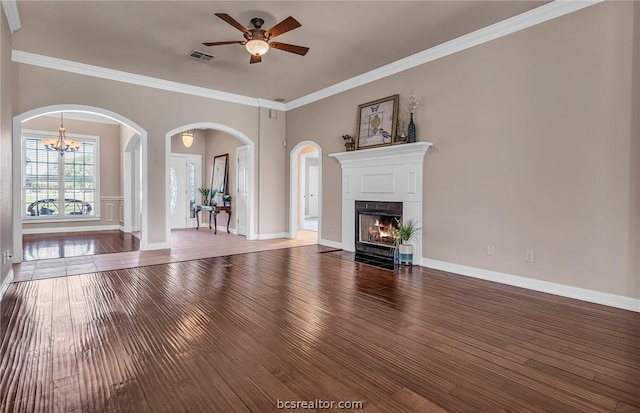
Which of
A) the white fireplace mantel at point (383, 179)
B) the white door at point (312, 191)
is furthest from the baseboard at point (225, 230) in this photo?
the white door at point (312, 191)

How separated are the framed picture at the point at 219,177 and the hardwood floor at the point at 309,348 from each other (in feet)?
18.5

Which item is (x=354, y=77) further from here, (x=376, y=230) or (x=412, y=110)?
(x=376, y=230)

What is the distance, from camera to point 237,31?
434 centimetres

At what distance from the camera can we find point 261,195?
771cm

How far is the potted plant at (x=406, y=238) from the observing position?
5098 mm

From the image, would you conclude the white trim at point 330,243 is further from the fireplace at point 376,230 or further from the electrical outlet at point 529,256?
the electrical outlet at point 529,256

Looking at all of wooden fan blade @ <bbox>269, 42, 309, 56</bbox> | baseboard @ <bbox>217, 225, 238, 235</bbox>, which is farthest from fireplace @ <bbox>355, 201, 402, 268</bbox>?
baseboard @ <bbox>217, 225, 238, 235</bbox>

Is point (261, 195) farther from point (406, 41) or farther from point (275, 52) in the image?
point (406, 41)

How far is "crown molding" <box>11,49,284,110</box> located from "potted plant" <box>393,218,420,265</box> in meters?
4.28

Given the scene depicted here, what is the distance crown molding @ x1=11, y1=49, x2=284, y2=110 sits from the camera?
16.7 feet

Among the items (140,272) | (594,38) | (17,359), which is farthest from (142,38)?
(594,38)

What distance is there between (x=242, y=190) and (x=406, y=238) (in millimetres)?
4849

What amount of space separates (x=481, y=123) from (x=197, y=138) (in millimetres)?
8502

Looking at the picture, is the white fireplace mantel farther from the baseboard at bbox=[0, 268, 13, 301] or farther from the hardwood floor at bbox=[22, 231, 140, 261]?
the baseboard at bbox=[0, 268, 13, 301]
